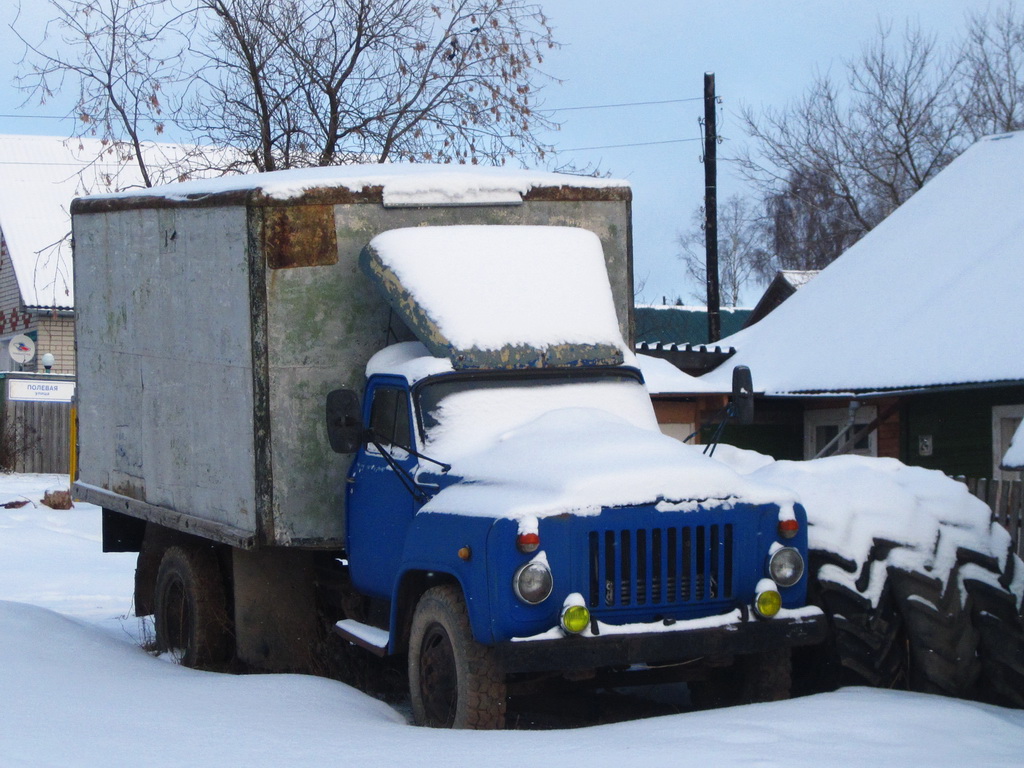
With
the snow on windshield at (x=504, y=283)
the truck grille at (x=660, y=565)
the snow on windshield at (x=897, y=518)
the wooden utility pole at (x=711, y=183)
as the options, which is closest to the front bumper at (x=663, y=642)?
the truck grille at (x=660, y=565)

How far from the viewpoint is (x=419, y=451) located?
730 centimetres

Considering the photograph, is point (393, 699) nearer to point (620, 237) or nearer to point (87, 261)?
point (620, 237)

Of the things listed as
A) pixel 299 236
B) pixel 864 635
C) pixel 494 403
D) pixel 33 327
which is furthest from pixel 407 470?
pixel 33 327

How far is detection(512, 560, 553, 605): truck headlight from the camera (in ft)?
19.8

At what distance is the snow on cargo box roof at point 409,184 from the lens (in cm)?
813

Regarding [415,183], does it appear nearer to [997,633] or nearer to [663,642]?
[663,642]

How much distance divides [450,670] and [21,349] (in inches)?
1091

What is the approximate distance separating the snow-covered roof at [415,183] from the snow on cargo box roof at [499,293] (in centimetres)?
35

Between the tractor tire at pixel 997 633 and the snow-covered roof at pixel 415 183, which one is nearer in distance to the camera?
the tractor tire at pixel 997 633

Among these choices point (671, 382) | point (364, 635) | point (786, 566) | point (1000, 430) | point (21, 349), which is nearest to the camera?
point (786, 566)

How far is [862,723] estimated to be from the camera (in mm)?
5777

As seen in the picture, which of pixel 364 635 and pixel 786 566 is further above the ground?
pixel 786 566

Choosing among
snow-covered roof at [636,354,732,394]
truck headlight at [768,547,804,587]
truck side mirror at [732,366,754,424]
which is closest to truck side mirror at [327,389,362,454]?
truck headlight at [768,547,804,587]

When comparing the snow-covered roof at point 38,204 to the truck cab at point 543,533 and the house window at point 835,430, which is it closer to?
the house window at point 835,430
